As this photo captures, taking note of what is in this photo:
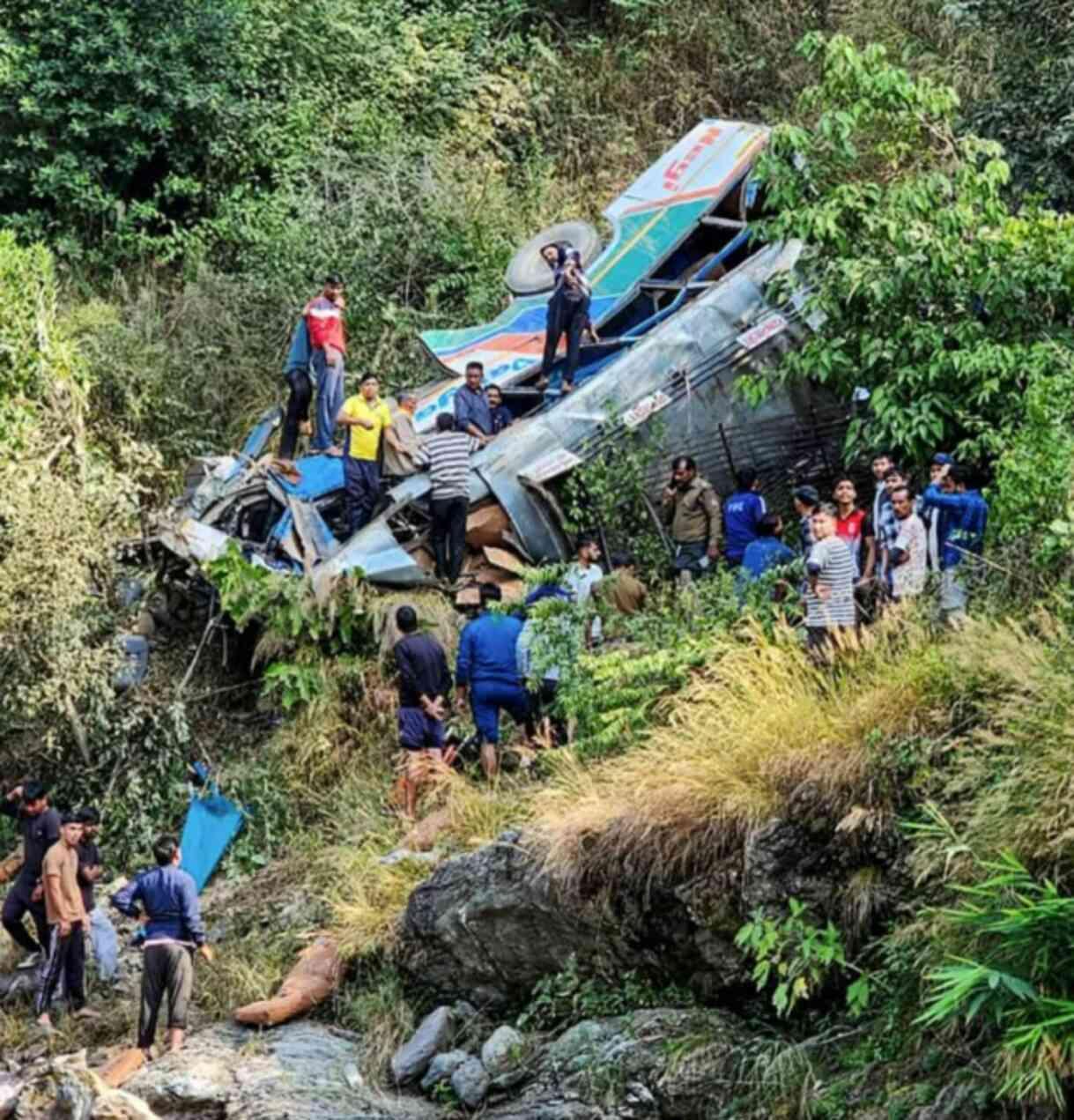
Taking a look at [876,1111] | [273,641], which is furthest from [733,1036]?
[273,641]

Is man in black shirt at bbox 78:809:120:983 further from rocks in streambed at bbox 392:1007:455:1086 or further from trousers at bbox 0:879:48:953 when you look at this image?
rocks in streambed at bbox 392:1007:455:1086

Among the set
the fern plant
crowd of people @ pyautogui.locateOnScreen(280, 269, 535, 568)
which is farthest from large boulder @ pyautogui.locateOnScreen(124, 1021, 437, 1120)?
crowd of people @ pyautogui.locateOnScreen(280, 269, 535, 568)

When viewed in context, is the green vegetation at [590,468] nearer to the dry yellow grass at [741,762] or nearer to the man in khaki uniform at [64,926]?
the dry yellow grass at [741,762]

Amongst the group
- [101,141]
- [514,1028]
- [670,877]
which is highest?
[101,141]

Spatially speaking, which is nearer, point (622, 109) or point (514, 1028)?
point (514, 1028)

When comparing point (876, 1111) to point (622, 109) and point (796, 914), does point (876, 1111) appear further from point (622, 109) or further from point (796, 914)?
point (622, 109)

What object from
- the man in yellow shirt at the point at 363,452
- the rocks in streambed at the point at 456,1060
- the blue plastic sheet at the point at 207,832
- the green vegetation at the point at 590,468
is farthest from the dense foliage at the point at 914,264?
the blue plastic sheet at the point at 207,832

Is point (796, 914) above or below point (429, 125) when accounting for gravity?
below

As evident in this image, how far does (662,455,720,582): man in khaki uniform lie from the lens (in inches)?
619

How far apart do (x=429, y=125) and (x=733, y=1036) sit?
1654cm

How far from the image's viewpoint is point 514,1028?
11.6 m

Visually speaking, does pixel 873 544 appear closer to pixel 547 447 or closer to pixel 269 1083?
pixel 547 447

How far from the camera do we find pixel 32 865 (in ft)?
44.0

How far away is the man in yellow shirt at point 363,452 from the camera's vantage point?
16.7 m
